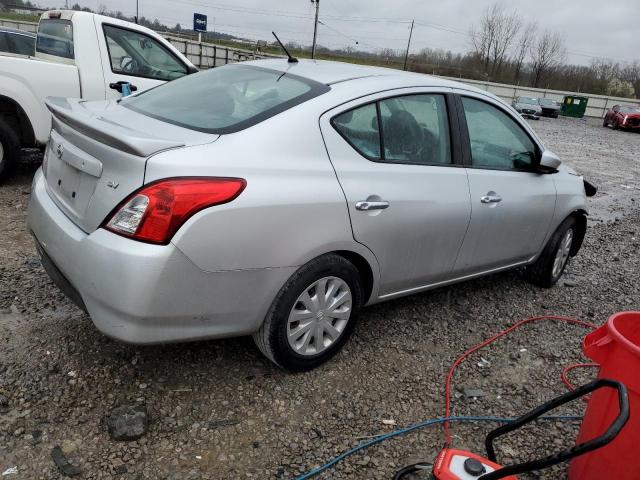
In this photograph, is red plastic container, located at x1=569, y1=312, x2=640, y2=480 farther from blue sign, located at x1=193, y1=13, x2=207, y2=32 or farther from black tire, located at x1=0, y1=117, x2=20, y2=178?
blue sign, located at x1=193, y1=13, x2=207, y2=32

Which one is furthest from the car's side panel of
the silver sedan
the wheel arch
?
the wheel arch

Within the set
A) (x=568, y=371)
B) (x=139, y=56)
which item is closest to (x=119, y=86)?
(x=139, y=56)

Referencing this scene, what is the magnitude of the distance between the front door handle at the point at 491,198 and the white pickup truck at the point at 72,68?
12.7ft

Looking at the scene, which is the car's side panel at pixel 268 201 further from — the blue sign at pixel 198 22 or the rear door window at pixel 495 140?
the blue sign at pixel 198 22

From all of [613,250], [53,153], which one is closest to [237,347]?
[53,153]

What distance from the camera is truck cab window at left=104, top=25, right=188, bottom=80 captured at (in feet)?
19.0

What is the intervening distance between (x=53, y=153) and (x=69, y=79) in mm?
3064

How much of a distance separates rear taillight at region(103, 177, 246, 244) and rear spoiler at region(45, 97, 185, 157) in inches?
6.8

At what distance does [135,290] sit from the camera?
2150 mm

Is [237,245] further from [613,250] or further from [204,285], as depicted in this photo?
[613,250]

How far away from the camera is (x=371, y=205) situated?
9.07 ft

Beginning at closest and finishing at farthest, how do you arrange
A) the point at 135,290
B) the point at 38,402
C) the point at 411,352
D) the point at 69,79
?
the point at 135,290, the point at 38,402, the point at 411,352, the point at 69,79

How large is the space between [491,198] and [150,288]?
7.61ft

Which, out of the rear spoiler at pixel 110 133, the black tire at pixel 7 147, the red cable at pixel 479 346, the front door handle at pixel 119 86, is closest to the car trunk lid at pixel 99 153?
the rear spoiler at pixel 110 133
